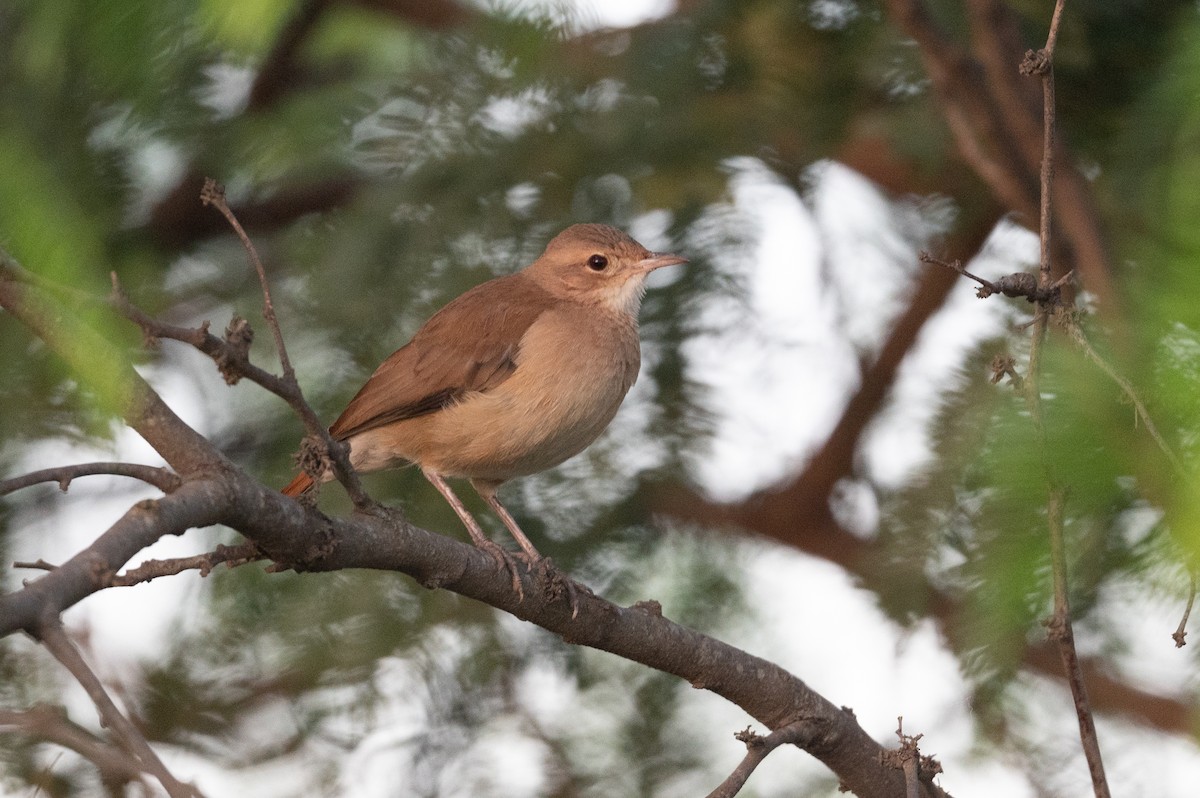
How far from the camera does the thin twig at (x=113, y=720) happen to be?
1.47m

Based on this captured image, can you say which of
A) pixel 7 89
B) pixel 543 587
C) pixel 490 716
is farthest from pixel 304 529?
pixel 490 716

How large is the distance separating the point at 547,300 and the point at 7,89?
6.91 ft

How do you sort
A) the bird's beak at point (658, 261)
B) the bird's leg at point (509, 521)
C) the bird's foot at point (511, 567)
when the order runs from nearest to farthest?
the bird's foot at point (511, 567) < the bird's leg at point (509, 521) < the bird's beak at point (658, 261)

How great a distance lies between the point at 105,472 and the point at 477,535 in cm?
205

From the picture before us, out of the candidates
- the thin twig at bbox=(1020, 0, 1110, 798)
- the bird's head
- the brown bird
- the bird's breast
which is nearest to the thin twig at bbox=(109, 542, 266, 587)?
the thin twig at bbox=(1020, 0, 1110, 798)

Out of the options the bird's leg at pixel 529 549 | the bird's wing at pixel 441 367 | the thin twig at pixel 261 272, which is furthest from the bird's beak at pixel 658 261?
the thin twig at pixel 261 272

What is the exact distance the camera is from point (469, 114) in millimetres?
4484

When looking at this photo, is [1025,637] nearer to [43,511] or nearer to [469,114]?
[469,114]

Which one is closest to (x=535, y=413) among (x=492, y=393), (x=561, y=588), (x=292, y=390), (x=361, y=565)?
(x=492, y=393)

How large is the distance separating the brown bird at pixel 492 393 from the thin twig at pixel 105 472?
1.99 metres

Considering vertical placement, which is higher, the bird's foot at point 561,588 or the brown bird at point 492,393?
the bird's foot at point 561,588

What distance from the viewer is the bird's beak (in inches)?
186

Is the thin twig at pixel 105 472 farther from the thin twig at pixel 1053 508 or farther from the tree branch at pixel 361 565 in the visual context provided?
the thin twig at pixel 1053 508

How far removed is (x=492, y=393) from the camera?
4512 millimetres
